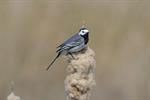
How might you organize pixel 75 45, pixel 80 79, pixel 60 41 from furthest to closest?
1. pixel 60 41
2. pixel 75 45
3. pixel 80 79

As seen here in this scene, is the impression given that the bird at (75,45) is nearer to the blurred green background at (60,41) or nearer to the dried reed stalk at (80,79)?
the dried reed stalk at (80,79)

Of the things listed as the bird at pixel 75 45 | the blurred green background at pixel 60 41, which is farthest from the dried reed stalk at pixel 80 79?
the blurred green background at pixel 60 41

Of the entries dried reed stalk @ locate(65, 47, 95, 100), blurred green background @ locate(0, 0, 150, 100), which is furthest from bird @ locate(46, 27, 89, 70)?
blurred green background @ locate(0, 0, 150, 100)

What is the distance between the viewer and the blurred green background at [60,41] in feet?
20.5

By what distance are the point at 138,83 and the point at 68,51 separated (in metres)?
2.61

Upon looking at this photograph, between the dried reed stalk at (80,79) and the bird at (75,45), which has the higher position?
the bird at (75,45)

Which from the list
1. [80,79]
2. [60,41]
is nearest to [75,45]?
[80,79]

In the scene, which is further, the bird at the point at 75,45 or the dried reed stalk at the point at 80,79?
the bird at the point at 75,45

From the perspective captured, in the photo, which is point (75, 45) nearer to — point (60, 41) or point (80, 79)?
point (80, 79)

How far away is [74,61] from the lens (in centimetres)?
365

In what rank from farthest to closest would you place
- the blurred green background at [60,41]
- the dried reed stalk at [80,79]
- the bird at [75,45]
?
the blurred green background at [60,41] → the bird at [75,45] → the dried reed stalk at [80,79]

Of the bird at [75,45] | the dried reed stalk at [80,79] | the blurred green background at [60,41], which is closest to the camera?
the dried reed stalk at [80,79]

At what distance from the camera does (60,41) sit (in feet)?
20.5

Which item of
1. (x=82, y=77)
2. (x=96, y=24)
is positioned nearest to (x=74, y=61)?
(x=82, y=77)
